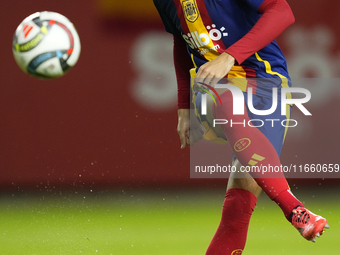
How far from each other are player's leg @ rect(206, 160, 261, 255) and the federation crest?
58cm

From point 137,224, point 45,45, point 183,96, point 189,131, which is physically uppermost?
point 45,45

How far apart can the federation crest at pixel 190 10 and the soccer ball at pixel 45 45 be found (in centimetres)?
45

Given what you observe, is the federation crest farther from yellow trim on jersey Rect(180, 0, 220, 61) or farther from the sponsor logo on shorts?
the sponsor logo on shorts

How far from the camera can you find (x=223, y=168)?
4.78 metres

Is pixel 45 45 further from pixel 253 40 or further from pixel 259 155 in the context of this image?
pixel 259 155

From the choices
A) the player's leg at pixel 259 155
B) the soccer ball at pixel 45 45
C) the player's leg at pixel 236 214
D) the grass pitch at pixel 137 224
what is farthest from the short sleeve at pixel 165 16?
the grass pitch at pixel 137 224

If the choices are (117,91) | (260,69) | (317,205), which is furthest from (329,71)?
(260,69)

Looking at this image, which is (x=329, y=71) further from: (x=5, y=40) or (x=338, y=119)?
(x=5, y=40)

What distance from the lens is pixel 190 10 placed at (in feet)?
5.89

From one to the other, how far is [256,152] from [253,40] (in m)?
0.36

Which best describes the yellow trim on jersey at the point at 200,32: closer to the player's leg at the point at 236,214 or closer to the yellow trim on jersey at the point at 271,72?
→ the yellow trim on jersey at the point at 271,72

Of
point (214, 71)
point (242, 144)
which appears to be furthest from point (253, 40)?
point (242, 144)

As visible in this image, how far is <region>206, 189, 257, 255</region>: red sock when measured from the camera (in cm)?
176

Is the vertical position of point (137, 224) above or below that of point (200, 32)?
below
